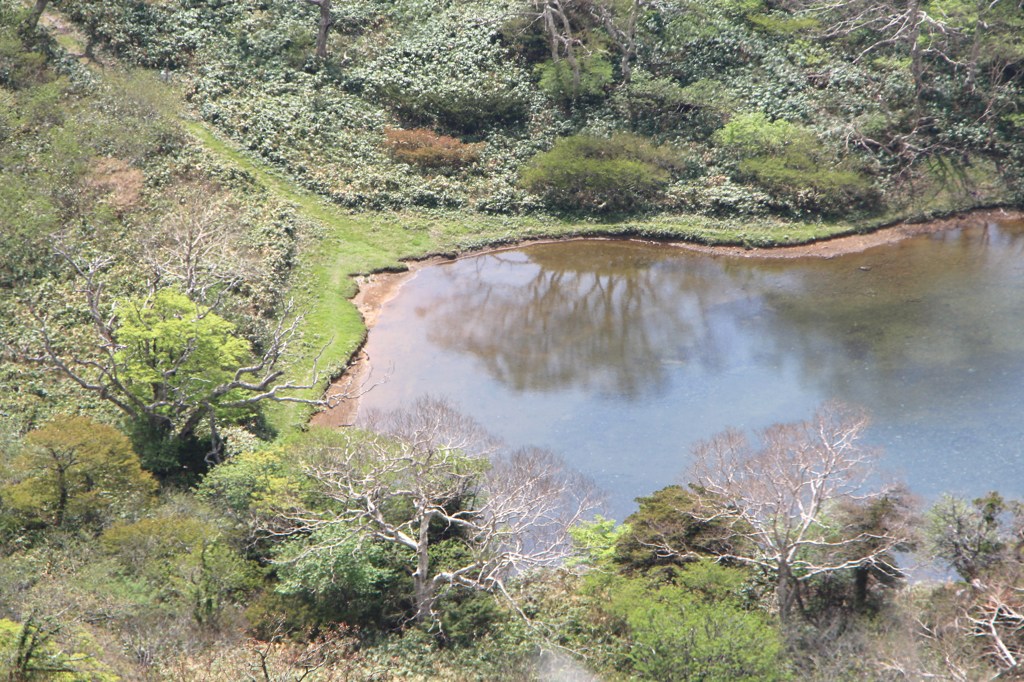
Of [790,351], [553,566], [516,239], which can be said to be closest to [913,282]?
[790,351]

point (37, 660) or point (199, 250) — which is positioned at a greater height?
point (199, 250)

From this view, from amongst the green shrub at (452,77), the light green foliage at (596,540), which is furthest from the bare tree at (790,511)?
the green shrub at (452,77)

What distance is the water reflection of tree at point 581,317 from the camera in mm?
37625

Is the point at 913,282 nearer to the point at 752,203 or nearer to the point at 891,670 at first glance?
the point at 752,203

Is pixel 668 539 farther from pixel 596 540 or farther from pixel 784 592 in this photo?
pixel 784 592

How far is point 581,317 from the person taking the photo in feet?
137

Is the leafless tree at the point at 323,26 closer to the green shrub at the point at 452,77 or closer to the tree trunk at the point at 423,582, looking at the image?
the green shrub at the point at 452,77

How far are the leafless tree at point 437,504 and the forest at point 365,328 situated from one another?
13cm

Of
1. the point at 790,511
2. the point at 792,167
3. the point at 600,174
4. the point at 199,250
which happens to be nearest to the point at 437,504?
the point at 790,511

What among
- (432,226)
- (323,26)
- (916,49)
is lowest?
(432,226)

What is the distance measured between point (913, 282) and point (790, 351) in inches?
311

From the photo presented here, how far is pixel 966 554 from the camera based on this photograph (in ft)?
85.3

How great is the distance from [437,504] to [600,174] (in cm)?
2423

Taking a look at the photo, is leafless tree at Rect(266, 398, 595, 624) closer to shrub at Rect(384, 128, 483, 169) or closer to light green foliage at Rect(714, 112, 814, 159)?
shrub at Rect(384, 128, 483, 169)
